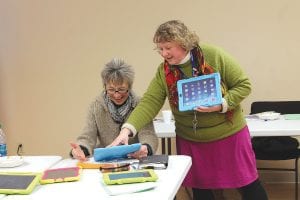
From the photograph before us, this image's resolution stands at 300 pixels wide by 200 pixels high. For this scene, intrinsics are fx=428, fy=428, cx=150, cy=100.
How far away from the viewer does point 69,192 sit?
1523 millimetres

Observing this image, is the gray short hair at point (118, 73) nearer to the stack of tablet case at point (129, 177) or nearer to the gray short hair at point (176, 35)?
the gray short hair at point (176, 35)

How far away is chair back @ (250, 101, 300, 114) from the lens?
11.7 ft

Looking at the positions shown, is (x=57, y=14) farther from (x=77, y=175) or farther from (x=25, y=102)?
(x=77, y=175)

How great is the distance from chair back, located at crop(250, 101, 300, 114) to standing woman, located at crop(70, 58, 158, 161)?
1635 millimetres

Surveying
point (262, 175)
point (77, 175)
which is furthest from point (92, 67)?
point (77, 175)

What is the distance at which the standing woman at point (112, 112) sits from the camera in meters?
2.18

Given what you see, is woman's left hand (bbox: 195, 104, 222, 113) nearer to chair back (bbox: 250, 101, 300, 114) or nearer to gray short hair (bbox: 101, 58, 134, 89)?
gray short hair (bbox: 101, 58, 134, 89)

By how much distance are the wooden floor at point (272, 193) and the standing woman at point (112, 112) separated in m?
1.46

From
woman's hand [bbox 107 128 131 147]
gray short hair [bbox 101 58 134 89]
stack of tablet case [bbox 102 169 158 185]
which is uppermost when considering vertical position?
gray short hair [bbox 101 58 134 89]

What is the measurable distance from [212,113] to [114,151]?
569mm

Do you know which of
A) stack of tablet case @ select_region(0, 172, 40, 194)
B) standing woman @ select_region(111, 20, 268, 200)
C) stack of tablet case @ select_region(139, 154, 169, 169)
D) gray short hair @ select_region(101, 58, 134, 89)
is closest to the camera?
stack of tablet case @ select_region(0, 172, 40, 194)

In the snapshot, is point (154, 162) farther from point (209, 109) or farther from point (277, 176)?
point (277, 176)

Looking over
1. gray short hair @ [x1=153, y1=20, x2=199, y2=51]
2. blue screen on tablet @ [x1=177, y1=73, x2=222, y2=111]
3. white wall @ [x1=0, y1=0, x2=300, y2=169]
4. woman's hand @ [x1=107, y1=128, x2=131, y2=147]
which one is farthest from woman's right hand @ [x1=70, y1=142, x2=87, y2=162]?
white wall @ [x1=0, y1=0, x2=300, y2=169]

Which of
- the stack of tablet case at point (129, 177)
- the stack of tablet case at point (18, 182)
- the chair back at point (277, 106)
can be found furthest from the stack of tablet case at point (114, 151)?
the chair back at point (277, 106)
